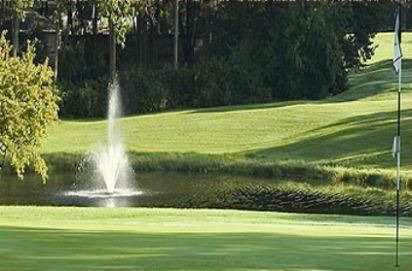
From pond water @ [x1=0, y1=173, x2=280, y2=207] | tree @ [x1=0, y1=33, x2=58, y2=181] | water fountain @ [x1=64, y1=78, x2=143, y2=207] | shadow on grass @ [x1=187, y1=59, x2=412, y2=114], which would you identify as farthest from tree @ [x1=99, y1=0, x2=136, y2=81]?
tree @ [x1=0, y1=33, x2=58, y2=181]

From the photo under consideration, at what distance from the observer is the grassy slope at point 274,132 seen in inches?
1745

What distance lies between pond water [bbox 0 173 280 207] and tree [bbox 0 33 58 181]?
3.77m

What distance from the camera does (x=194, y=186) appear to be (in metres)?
36.6

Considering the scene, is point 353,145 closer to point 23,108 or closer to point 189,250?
point 23,108

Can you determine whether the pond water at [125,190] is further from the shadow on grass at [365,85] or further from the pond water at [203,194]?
the shadow on grass at [365,85]

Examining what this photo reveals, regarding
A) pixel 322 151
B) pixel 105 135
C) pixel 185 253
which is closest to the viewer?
pixel 185 253

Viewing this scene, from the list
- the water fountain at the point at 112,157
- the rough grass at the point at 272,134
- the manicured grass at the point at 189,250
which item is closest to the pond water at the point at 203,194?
the water fountain at the point at 112,157

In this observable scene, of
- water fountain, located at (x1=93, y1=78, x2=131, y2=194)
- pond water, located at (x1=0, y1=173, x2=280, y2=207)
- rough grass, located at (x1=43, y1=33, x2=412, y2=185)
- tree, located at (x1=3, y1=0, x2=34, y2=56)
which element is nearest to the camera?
pond water, located at (x1=0, y1=173, x2=280, y2=207)

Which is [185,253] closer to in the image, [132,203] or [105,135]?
[132,203]

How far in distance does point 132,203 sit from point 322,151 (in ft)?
47.0

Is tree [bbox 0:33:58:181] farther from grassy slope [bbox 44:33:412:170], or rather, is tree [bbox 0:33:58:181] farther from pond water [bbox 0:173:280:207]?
grassy slope [bbox 44:33:412:170]

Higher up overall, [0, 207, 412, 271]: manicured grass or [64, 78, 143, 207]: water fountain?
[0, 207, 412, 271]: manicured grass

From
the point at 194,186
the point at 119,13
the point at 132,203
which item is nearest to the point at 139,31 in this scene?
the point at 119,13

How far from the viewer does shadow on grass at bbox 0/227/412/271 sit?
485 inches
